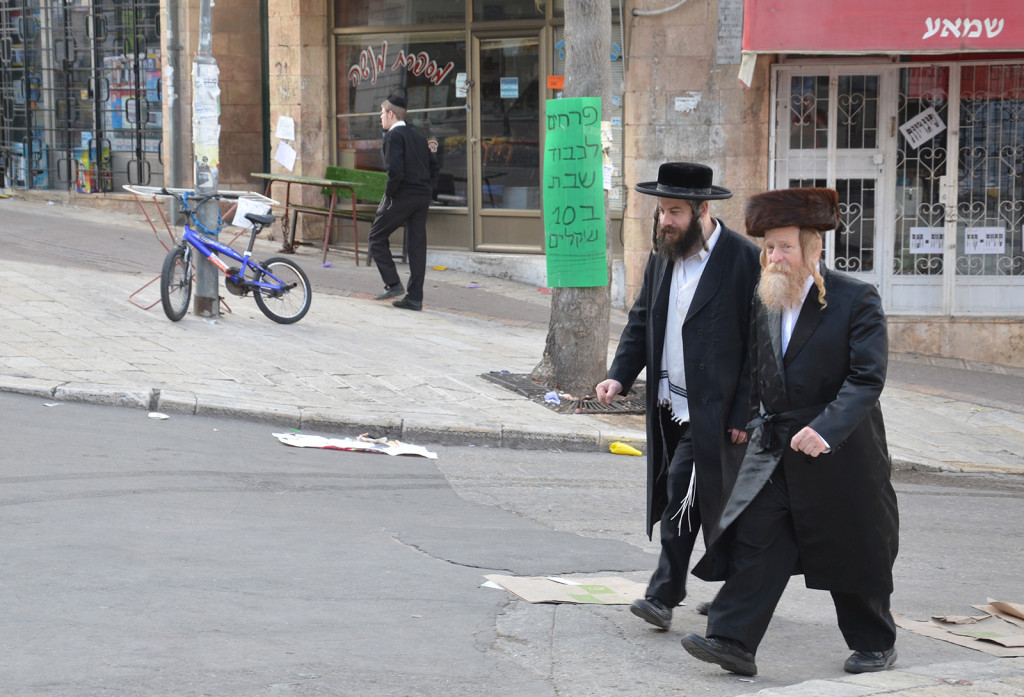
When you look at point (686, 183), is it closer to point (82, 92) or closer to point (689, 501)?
point (689, 501)

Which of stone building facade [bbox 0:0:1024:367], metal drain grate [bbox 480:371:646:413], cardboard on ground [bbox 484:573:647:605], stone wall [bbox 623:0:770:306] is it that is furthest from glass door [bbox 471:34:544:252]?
cardboard on ground [bbox 484:573:647:605]

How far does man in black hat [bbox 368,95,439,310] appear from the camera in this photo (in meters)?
12.3

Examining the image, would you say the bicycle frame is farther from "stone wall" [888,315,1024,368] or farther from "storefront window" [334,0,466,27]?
"stone wall" [888,315,1024,368]

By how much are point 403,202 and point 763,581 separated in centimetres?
865

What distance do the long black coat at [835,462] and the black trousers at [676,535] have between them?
0.40 meters

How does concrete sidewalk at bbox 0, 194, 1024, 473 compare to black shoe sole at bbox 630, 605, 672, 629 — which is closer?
black shoe sole at bbox 630, 605, 672, 629

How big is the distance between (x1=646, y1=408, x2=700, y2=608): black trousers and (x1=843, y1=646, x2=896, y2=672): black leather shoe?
0.67 m

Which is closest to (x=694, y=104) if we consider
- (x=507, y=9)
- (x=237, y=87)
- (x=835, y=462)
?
(x=507, y=9)

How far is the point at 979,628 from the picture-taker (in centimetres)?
493

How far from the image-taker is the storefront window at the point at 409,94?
14766 millimetres

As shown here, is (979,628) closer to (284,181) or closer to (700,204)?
(700,204)

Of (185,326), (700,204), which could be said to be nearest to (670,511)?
(700,204)

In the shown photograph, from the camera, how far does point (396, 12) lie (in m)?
15.0

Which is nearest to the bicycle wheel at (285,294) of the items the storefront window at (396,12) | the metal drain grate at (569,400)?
the metal drain grate at (569,400)
